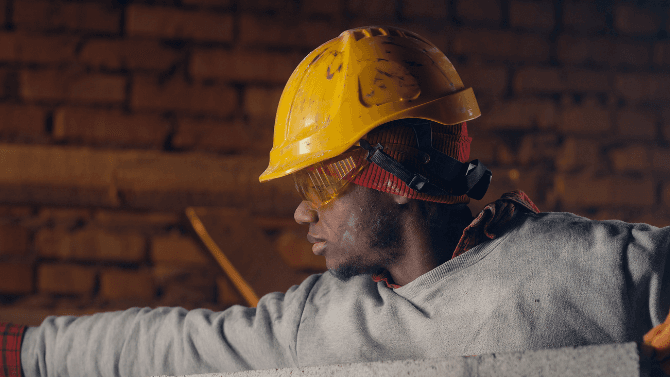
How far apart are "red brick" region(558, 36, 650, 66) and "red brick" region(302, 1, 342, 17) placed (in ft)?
2.82

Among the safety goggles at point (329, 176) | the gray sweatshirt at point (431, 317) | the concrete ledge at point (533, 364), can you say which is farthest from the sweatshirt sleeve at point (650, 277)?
the safety goggles at point (329, 176)

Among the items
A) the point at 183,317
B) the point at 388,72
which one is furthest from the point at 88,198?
the point at 388,72

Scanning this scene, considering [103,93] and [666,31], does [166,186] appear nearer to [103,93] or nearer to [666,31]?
[103,93]

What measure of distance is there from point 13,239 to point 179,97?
2.48ft

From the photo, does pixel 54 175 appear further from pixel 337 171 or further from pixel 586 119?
pixel 586 119

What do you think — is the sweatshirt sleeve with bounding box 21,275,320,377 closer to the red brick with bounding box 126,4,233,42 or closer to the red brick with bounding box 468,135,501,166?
the red brick with bounding box 468,135,501,166

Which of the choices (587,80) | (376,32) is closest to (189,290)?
(376,32)

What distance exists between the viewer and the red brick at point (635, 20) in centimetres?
178

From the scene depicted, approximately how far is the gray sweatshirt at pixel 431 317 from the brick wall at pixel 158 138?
1.79 ft

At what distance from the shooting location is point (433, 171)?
31.8 inches

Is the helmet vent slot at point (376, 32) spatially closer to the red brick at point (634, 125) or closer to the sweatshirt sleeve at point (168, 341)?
the sweatshirt sleeve at point (168, 341)

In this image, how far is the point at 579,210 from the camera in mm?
1722

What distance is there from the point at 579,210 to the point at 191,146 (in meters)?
1.45

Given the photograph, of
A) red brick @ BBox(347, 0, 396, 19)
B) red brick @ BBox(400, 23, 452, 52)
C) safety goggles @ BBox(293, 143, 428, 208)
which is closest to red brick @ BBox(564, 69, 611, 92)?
red brick @ BBox(400, 23, 452, 52)
